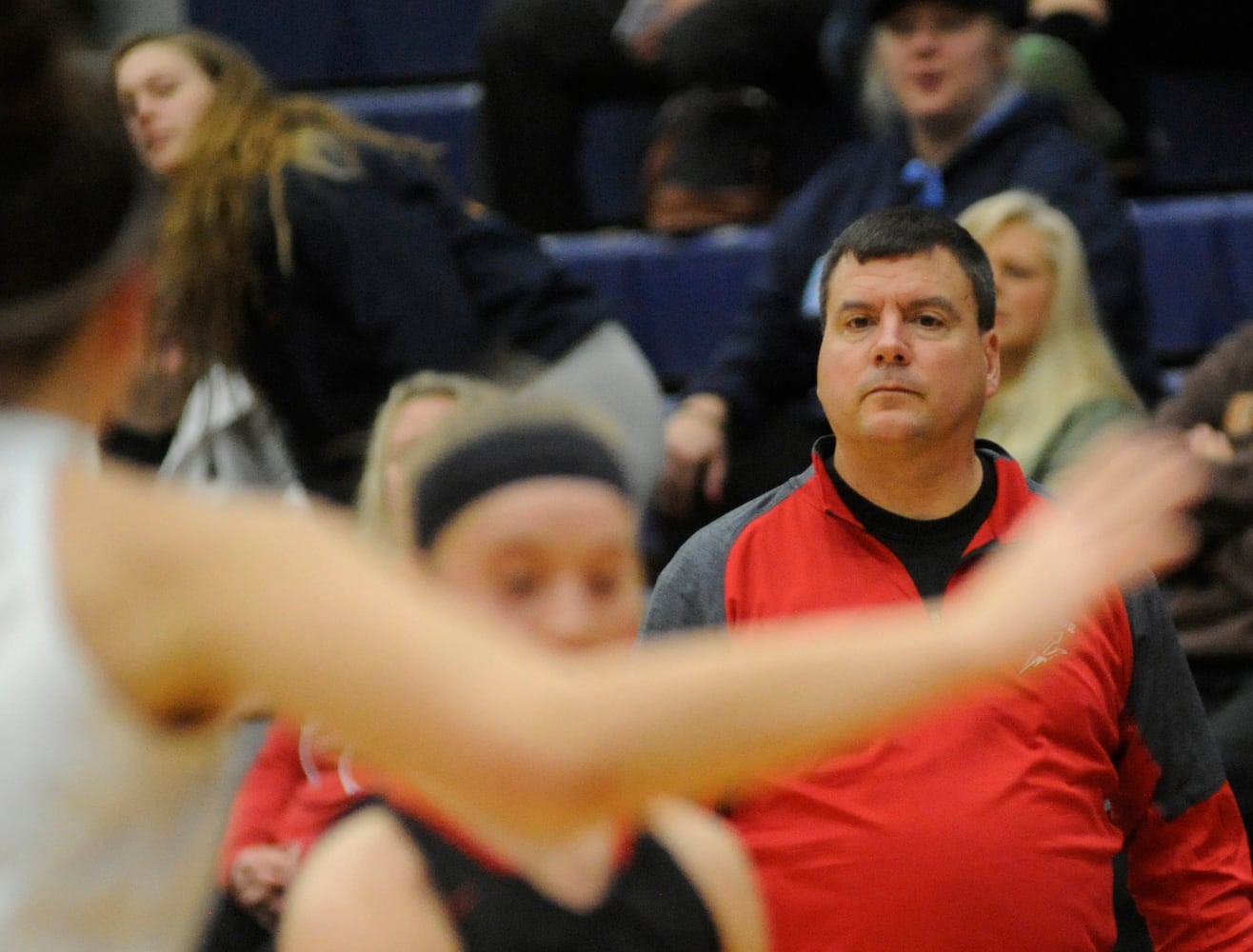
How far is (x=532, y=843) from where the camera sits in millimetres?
1396

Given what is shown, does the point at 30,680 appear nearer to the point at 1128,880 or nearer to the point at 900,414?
the point at 900,414

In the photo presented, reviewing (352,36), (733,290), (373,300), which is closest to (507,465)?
(373,300)

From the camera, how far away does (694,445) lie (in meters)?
3.84

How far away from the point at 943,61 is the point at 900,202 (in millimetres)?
303

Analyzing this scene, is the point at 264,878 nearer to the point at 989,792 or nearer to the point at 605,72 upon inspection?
the point at 989,792

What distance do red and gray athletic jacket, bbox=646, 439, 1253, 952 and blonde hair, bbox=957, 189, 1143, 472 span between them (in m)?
0.57

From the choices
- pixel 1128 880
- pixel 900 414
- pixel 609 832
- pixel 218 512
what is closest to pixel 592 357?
pixel 900 414

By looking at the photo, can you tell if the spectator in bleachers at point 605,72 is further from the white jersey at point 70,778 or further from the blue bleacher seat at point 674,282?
the white jersey at point 70,778

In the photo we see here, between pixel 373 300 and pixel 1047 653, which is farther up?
pixel 373 300

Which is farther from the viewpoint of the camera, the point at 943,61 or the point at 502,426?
the point at 943,61

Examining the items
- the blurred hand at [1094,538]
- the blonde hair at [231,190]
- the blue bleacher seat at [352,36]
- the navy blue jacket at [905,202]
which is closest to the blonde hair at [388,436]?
the blonde hair at [231,190]

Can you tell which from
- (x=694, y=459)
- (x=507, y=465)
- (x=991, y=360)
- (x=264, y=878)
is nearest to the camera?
(x=507, y=465)

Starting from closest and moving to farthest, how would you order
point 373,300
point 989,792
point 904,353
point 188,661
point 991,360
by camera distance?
point 188,661 → point 989,792 → point 904,353 → point 991,360 → point 373,300

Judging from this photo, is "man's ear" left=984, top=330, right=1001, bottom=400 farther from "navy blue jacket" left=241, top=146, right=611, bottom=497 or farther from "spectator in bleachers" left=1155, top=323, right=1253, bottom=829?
"navy blue jacket" left=241, top=146, right=611, bottom=497
